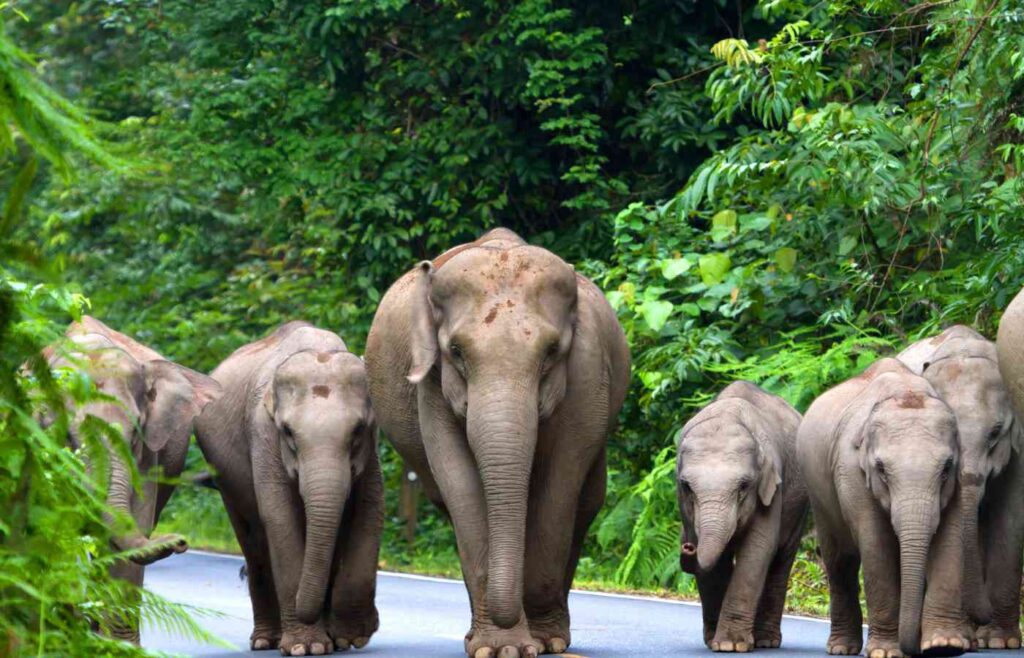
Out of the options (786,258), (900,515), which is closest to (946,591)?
(900,515)

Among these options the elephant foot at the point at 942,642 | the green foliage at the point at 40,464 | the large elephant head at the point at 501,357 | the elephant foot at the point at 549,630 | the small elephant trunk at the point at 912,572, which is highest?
the green foliage at the point at 40,464

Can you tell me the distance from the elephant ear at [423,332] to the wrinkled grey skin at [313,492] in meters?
0.83

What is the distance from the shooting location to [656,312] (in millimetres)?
17844

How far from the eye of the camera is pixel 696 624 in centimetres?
1260

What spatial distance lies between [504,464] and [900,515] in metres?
2.17

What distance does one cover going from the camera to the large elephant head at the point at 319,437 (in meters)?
10.1

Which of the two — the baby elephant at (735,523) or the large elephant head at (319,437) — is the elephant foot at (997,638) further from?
the large elephant head at (319,437)

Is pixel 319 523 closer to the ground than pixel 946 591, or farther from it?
farther from it

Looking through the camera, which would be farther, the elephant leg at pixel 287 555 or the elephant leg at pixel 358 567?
the elephant leg at pixel 358 567

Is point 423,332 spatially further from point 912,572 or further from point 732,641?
point 912,572

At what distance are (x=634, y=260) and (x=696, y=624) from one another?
7.36 metres

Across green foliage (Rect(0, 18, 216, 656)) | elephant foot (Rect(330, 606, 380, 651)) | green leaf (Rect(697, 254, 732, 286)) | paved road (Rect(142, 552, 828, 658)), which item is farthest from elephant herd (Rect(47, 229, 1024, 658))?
green foliage (Rect(0, 18, 216, 656))

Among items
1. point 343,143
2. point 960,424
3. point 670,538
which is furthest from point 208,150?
point 960,424

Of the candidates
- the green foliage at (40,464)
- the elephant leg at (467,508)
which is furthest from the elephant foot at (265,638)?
the green foliage at (40,464)
